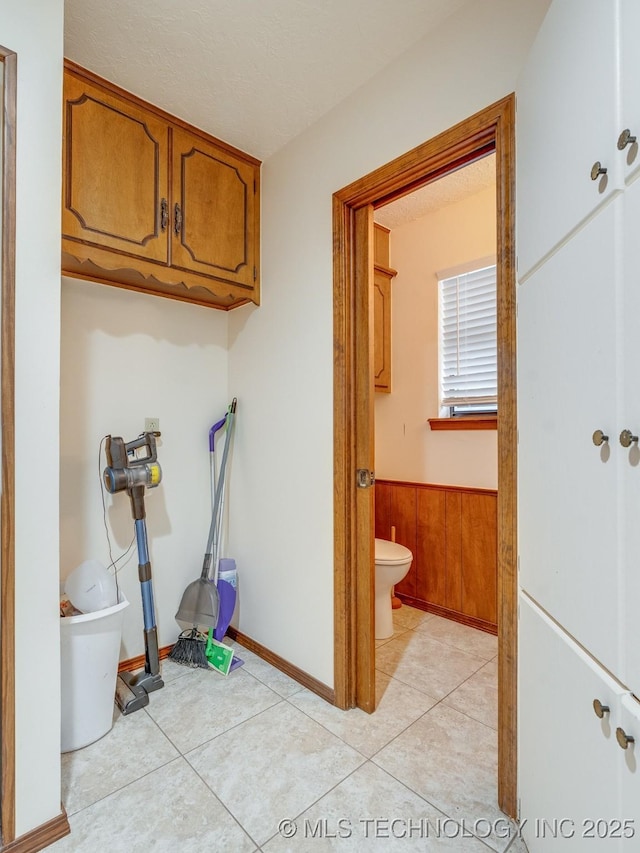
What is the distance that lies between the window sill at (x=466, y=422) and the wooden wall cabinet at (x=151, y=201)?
1.40 meters

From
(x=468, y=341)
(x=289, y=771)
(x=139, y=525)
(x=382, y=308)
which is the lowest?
(x=289, y=771)

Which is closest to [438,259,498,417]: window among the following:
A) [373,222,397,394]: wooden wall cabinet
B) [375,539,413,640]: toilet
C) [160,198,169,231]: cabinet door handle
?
[373,222,397,394]: wooden wall cabinet

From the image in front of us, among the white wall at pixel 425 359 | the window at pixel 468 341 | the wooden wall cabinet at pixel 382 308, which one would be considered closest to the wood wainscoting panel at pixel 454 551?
the white wall at pixel 425 359

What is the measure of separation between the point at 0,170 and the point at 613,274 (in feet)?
5.12

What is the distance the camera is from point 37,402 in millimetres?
1270

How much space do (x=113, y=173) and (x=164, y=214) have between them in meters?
0.24

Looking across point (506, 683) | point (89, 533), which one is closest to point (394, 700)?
point (506, 683)

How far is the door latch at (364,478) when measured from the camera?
1851 mm

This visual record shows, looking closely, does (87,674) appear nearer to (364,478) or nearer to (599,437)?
(364,478)

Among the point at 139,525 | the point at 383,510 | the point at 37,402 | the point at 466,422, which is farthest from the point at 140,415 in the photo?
the point at 466,422

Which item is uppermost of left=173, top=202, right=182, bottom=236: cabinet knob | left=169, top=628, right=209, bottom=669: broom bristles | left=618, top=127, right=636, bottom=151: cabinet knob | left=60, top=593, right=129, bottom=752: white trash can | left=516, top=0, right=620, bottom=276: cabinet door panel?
left=173, top=202, right=182, bottom=236: cabinet knob

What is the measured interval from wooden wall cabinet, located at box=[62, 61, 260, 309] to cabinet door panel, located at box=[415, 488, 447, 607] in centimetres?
165

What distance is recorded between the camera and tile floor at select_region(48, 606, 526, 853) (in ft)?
4.13

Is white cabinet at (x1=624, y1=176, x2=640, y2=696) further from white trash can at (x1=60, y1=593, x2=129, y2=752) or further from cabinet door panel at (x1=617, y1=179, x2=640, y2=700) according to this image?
white trash can at (x1=60, y1=593, x2=129, y2=752)
